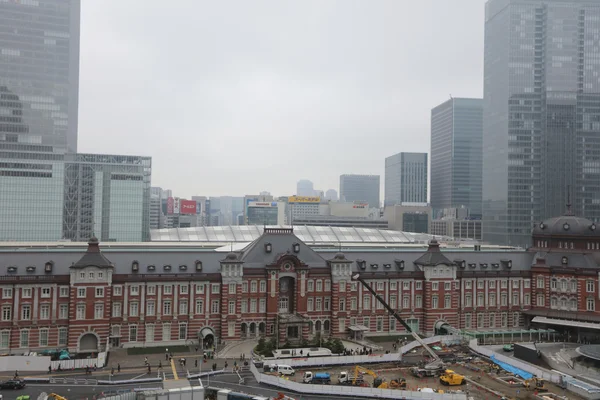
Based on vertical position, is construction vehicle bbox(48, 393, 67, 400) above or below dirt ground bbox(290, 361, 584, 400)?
above

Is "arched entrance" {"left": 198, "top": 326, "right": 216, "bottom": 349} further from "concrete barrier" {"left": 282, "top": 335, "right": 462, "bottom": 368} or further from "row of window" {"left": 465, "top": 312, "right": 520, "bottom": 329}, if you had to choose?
"row of window" {"left": 465, "top": 312, "right": 520, "bottom": 329}

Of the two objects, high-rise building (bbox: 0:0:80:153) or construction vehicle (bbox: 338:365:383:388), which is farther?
high-rise building (bbox: 0:0:80:153)

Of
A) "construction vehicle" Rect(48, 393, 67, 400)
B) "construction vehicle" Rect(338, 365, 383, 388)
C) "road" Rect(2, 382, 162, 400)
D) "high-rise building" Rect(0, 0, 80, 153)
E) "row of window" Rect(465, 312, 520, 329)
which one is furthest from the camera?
"high-rise building" Rect(0, 0, 80, 153)

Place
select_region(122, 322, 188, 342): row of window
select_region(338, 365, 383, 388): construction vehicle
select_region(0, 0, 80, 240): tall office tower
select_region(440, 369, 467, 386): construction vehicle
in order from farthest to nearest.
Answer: select_region(0, 0, 80, 240): tall office tower
select_region(122, 322, 188, 342): row of window
select_region(440, 369, 467, 386): construction vehicle
select_region(338, 365, 383, 388): construction vehicle

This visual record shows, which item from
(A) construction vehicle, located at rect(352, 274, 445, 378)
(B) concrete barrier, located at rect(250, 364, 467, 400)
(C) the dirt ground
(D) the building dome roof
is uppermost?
(D) the building dome roof

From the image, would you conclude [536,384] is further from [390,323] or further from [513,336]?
[390,323]

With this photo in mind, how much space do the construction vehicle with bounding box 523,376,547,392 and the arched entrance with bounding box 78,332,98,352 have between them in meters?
57.6

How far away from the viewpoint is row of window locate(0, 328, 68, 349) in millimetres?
78312

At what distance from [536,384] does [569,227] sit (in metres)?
44.8

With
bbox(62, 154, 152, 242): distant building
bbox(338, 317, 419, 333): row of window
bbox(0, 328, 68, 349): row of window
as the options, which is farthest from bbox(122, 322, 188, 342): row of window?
bbox(62, 154, 152, 242): distant building

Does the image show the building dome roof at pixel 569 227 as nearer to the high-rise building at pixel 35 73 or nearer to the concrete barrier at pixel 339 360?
the concrete barrier at pixel 339 360

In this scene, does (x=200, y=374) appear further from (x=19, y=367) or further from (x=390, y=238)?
(x=390, y=238)

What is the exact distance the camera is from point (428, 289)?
95.6 metres

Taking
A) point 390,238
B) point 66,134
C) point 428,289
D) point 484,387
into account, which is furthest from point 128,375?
point 66,134
